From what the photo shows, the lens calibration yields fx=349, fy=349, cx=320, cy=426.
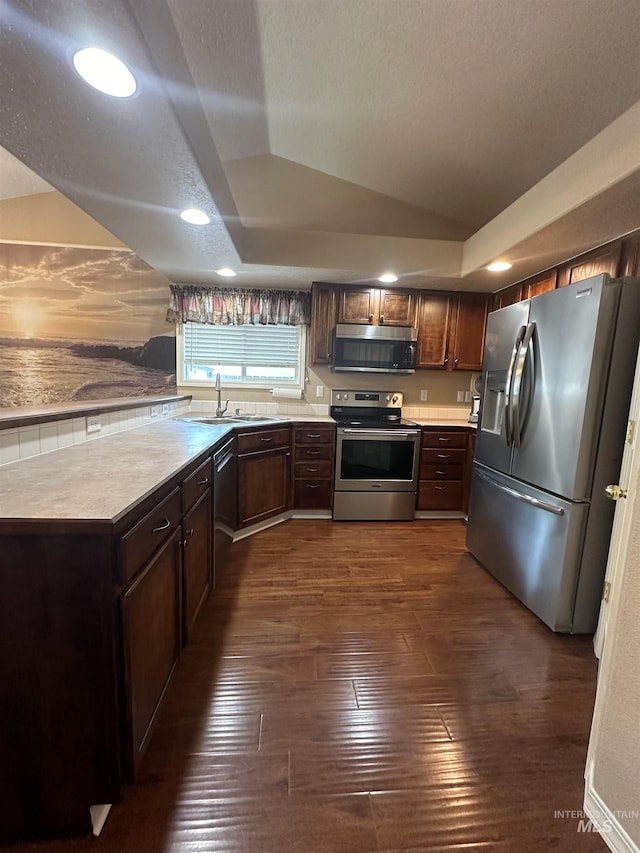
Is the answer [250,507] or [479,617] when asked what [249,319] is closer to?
[250,507]

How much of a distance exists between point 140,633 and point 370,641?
1.16 m

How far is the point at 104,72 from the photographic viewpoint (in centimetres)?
106

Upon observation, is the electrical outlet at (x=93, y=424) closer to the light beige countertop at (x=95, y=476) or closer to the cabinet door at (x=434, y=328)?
the light beige countertop at (x=95, y=476)

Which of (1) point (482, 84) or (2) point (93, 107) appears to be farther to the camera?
(1) point (482, 84)

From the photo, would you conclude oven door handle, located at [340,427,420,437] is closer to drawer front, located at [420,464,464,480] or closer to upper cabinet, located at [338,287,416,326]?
drawer front, located at [420,464,464,480]

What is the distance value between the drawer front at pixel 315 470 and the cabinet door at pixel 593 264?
91.5 inches

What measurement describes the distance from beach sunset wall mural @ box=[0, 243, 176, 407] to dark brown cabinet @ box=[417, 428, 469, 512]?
9.45ft

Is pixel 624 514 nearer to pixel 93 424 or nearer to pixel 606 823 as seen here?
pixel 606 823

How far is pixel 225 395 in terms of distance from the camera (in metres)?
3.68

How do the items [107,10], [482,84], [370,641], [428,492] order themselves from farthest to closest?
1. [428,492]
2. [482,84]
3. [370,641]
4. [107,10]

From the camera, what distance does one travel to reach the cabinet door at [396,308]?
3.41 metres

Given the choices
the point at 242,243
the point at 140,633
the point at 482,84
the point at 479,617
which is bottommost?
the point at 479,617

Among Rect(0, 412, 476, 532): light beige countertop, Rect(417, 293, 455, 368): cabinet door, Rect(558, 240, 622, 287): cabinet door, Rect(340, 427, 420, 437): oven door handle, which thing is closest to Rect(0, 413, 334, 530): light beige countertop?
Rect(0, 412, 476, 532): light beige countertop

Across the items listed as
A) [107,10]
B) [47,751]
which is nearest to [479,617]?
[47,751]
